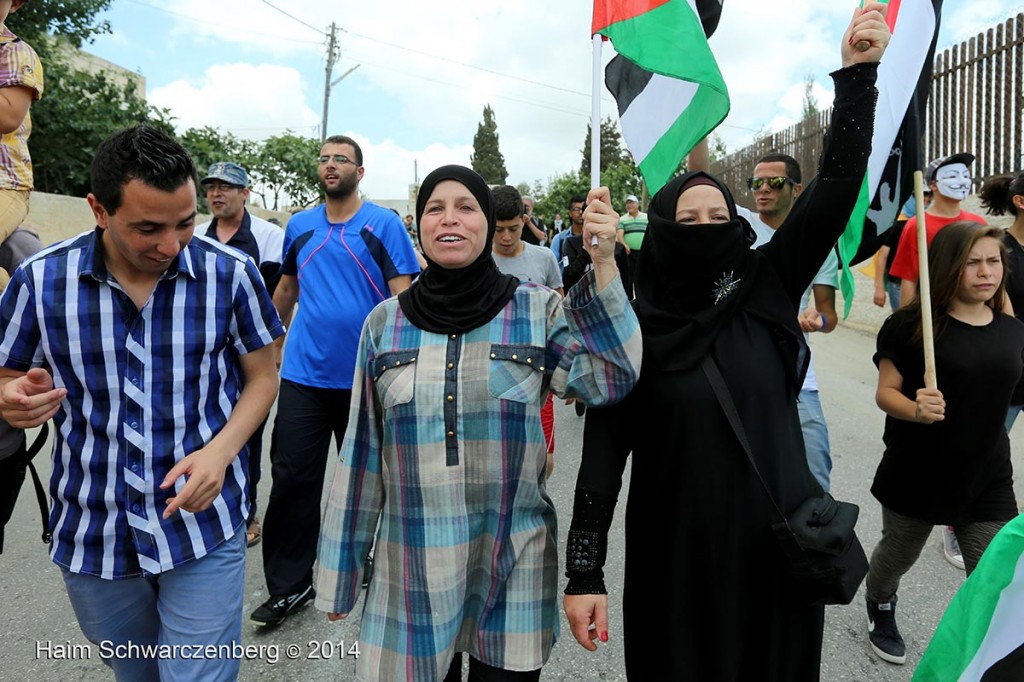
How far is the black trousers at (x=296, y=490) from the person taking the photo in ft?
10.5

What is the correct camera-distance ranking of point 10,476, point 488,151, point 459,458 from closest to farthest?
1. point 459,458
2. point 10,476
3. point 488,151

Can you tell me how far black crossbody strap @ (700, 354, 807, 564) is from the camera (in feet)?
5.54

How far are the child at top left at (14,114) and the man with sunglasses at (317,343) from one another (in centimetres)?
126

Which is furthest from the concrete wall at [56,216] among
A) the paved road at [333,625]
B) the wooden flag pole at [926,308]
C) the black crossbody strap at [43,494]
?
the wooden flag pole at [926,308]

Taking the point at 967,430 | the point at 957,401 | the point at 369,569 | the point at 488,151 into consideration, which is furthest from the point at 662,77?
the point at 488,151

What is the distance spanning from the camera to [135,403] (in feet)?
5.78

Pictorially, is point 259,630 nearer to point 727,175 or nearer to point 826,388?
point 826,388

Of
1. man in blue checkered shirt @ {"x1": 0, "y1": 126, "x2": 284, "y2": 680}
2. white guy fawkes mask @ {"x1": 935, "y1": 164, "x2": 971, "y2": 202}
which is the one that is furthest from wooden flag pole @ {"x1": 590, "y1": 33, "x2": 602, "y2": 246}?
white guy fawkes mask @ {"x1": 935, "y1": 164, "x2": 971, "y2": 202}

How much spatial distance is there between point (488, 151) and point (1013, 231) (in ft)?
246

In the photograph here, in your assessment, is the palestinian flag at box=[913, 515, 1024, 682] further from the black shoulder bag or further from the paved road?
the paved road

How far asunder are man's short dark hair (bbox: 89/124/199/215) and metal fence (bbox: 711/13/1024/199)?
7928 mm

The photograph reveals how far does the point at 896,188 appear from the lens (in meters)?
2.65

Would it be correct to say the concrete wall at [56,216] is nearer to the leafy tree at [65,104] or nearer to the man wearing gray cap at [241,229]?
the leafy tree at [65,104]

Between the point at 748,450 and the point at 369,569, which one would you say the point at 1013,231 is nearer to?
the point at 748,450
